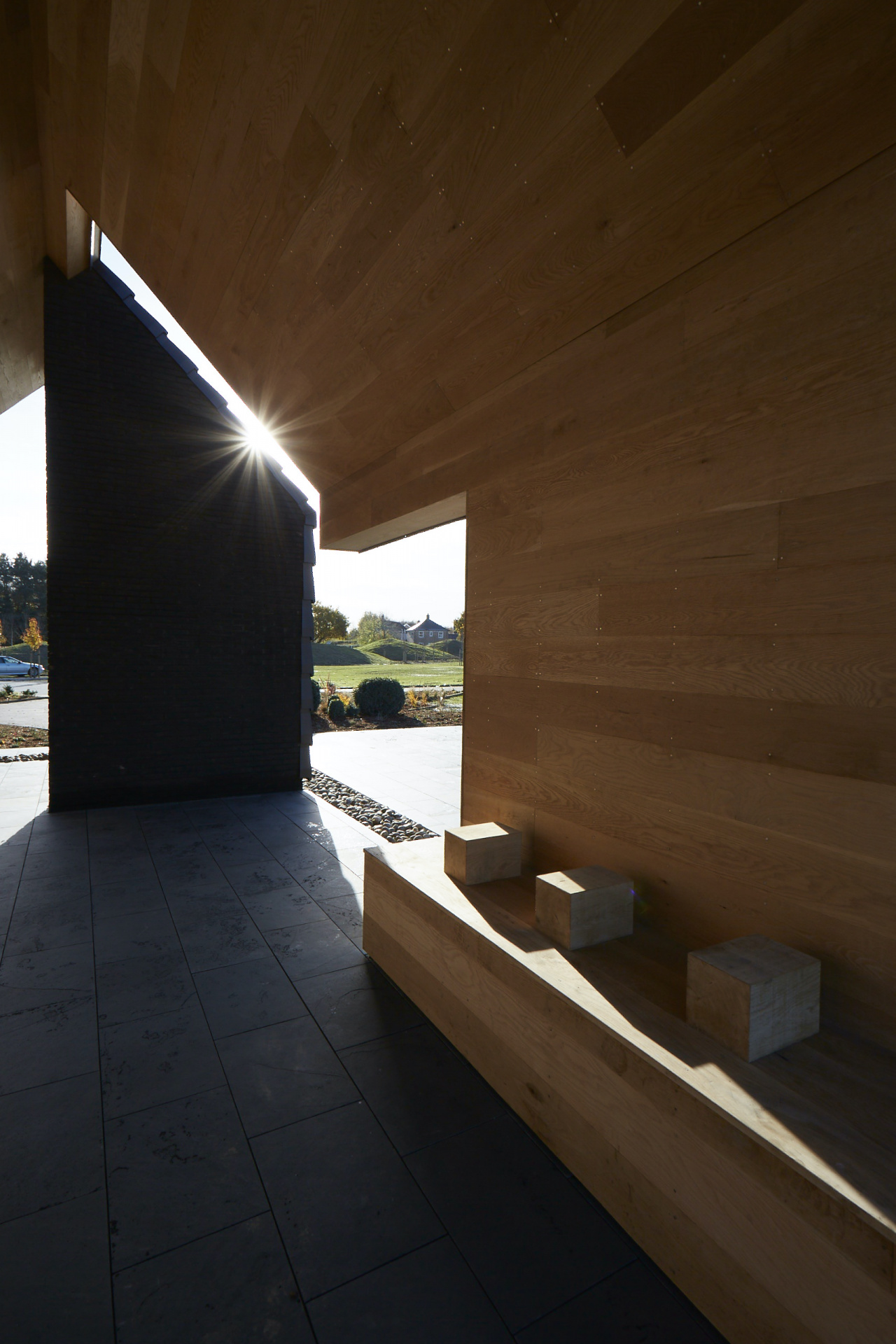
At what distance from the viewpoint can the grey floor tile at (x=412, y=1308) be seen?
1.40 metres

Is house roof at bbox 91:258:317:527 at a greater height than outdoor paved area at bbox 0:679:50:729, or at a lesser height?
greater

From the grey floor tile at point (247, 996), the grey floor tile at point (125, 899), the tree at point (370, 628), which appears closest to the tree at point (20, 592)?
the tree at point (370, 628)

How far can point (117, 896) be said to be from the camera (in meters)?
4.02

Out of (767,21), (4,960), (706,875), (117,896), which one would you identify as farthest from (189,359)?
(706,875)

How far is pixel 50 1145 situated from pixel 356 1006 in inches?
45.5

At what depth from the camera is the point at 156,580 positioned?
250 inches

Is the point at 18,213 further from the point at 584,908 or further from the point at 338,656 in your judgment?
the point at 338,656

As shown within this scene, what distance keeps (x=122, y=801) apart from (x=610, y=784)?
5.65m

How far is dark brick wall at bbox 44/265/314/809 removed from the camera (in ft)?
19.6

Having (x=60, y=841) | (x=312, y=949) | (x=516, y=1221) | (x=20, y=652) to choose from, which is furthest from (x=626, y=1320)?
(x=20, y=652)

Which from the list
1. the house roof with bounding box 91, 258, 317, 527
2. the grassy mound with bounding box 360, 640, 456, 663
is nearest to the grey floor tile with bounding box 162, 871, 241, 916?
the house roof with bounding box 91, 258, 317, 527

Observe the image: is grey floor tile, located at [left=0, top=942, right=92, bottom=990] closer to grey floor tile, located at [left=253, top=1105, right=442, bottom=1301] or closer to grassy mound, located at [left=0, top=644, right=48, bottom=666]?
grey floor tile, located at [left=253, top=1105, right=442, bottom=1301]

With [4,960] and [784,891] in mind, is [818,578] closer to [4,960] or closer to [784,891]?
[784,891]

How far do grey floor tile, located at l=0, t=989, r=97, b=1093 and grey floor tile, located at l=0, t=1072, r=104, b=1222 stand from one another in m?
0.08
